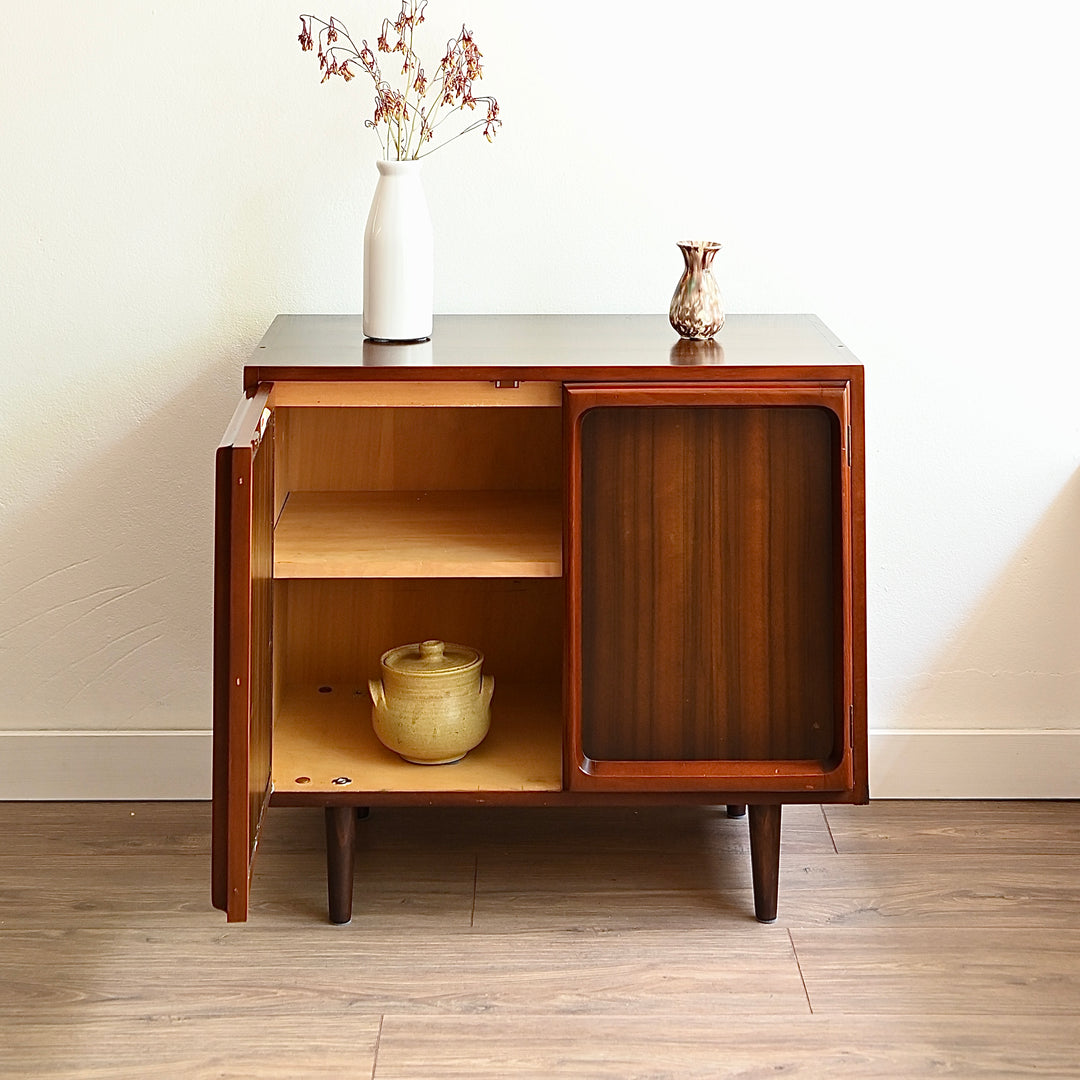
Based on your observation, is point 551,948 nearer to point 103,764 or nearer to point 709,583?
point 709,583

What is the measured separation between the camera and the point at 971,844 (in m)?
2.09

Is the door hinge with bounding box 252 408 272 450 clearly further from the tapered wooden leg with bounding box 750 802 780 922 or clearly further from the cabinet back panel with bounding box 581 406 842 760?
the tapered wooden leg with bounding box 750 802 780 922

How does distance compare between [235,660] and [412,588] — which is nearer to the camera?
[235,660]

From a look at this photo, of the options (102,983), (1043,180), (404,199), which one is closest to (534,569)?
(404,199)

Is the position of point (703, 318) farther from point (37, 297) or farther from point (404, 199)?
point (37, 297)

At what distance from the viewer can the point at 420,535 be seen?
1.86m

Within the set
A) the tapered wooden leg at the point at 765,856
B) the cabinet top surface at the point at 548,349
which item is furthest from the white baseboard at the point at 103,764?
the tapered wooden leg at the point at 765,856

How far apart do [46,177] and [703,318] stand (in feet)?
3.33

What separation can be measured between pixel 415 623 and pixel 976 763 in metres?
0.95

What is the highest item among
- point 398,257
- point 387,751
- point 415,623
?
point 398,257

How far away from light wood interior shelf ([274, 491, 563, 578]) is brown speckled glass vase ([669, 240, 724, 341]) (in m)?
0.33

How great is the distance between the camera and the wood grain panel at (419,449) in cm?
206

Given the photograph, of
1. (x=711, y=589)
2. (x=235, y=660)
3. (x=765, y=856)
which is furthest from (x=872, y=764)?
(x=235, y=660)

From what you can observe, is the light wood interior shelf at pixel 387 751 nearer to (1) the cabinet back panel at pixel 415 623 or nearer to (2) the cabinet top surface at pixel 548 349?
(1) the cabinet back panel at pixel 415 623
